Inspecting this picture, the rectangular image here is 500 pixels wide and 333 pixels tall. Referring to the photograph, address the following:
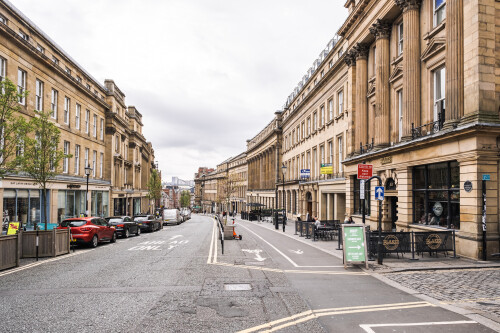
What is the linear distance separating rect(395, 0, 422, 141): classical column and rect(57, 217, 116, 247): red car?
17.4m

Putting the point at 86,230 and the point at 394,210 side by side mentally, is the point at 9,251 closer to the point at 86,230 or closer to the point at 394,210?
the point at 86,230

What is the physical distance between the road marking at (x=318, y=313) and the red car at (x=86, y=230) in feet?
49.0

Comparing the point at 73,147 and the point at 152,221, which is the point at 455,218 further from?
the point at 73,147

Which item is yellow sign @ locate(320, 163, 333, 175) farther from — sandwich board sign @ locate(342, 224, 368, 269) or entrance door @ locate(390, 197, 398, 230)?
sandwich board sign @ locate(342, 224, 368, 269)

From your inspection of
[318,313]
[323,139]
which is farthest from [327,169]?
[318,313]

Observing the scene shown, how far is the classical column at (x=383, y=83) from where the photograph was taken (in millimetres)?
22641

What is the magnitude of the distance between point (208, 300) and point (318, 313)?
8.32 feet

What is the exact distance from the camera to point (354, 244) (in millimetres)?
12930

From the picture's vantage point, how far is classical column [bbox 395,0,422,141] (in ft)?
61.7

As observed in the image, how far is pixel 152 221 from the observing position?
33562 millimetres

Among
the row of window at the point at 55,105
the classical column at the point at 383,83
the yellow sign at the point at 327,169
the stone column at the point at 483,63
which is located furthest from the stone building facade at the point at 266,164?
the stone column at the point at 483,63

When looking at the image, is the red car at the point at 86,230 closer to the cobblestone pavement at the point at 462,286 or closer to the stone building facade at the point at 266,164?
the cobblestone pavement at the point at 462,286

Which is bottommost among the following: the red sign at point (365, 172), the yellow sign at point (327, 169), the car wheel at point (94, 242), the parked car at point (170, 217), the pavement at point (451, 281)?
the parked car at point (170, 217)

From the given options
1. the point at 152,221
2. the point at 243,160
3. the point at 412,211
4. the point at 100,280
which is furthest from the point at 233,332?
→ the point at 243,160
